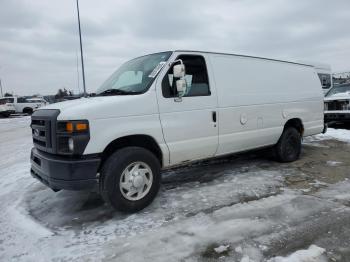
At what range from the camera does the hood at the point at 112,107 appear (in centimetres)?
383

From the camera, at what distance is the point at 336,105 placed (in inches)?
416

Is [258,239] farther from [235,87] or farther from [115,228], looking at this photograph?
[235,87]

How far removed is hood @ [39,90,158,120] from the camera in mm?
3826

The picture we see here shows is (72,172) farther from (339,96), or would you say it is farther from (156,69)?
(339,96)

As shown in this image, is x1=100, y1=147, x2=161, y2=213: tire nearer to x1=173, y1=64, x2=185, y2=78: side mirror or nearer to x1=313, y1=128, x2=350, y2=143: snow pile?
x1=173, y1=64, x2=185, y2=78: side mirror

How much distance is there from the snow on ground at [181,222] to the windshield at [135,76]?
5.26 ft

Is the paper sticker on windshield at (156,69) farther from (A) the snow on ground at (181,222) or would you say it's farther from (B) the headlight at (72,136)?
(A) the snow on ground at (181,222)

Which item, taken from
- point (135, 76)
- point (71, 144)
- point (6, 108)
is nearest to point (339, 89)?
point (135, 76)

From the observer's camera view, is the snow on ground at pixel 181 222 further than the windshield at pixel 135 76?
No

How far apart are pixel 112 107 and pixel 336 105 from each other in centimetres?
884

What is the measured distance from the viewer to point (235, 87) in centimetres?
542

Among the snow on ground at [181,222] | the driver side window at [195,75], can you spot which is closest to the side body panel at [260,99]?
the driver side window at [195,75]

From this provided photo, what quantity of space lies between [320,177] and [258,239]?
2781 millimetres

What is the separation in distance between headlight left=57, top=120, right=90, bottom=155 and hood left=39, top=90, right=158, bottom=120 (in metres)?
0.07
